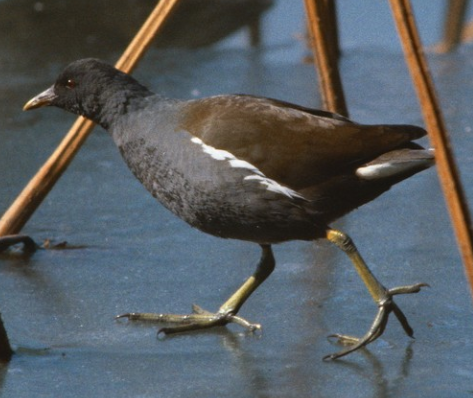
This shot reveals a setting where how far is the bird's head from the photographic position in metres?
3.67

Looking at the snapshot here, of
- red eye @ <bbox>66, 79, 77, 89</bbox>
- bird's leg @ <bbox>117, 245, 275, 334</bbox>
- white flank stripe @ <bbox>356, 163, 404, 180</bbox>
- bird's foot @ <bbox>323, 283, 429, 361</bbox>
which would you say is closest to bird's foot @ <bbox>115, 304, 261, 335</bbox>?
bird's leg @ <bbox>117, 245, 275, 334</bbox>

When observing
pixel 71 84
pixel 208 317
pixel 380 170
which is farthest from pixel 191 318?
pixel 71 84

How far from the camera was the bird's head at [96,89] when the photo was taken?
367 cm

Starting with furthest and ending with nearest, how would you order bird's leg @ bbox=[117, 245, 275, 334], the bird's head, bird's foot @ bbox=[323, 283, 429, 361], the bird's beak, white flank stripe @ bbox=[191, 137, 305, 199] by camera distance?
the bird's beak, the bird's head, bird's leg @ bbox=[117, 245, 275, 334], white flank stripe @ bbox=[191, 137, 305, 199], bird's foot @ bbox=[323, 283, 429, 361]

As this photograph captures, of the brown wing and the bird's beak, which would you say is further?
the bird's beak

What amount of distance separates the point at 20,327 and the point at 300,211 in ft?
3.23

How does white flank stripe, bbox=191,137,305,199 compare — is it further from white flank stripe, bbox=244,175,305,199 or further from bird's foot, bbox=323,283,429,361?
bird's foot, bbox=323,283,429,361

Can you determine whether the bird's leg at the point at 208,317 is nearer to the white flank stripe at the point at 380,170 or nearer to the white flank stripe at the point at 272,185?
the white flank stripe at the point at 272,185

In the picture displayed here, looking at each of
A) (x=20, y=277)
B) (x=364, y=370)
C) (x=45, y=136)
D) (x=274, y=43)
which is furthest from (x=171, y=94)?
(x=364, y=370)

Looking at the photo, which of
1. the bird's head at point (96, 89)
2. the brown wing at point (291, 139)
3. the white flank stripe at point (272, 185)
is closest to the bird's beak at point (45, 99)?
the bird's head at point (96, 89)

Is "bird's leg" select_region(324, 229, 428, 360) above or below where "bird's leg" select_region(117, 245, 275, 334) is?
above

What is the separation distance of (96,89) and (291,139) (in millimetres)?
767

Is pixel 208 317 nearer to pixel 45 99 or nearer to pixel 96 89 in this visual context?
pixel 96 89

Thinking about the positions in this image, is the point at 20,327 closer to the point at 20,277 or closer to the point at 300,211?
the point at 20,277
